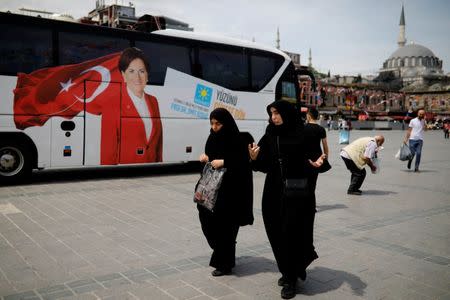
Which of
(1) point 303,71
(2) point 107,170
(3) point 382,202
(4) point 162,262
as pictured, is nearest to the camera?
(4) point 162,262

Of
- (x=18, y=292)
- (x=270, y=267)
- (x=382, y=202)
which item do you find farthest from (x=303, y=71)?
(x=18, y=292)

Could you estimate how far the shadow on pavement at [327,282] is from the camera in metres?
4.10

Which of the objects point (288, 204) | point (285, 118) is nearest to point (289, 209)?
point (288, 204)

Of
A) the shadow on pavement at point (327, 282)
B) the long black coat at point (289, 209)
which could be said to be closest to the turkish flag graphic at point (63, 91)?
the long black coat at point (289, 209)

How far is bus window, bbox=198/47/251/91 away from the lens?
39.3 feet

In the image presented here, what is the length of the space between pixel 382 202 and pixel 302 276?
16.7 feet

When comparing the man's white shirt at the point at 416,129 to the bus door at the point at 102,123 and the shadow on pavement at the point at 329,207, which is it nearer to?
the shadow on pavement at the point at 329,207

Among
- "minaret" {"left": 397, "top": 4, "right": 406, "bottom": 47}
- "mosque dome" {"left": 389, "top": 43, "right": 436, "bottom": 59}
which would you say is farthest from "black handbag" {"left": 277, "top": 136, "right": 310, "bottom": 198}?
"minaret" {"left": 397, "top": 4, "right": 406, "bottom": 47}

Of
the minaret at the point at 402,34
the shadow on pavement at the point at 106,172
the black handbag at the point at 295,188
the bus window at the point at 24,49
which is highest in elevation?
the minaret at the point at 402,34

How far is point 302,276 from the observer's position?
4.06 m

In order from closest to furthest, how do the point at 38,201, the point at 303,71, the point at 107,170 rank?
the point at 38,201
the point at 107,170
the point at 303,71

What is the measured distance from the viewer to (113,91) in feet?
34.6

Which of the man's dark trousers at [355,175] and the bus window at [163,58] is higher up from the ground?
the bus window at [163,58]

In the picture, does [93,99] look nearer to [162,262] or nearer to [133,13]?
[133,13]
